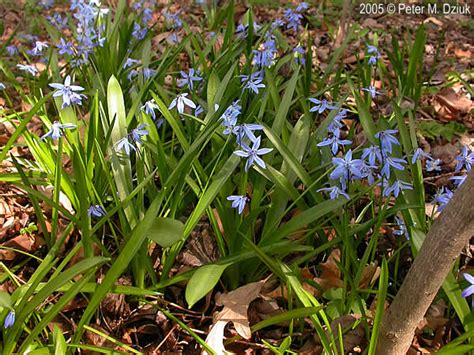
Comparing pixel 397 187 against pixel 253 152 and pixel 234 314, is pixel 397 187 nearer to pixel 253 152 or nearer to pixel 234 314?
pixel 253 152

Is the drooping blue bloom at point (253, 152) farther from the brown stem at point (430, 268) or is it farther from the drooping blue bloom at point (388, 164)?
the brown stem at point (430, 268)

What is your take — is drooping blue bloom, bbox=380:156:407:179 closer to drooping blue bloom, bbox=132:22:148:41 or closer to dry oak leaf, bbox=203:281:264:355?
dry oak leaf, bbox=203:281:264:355

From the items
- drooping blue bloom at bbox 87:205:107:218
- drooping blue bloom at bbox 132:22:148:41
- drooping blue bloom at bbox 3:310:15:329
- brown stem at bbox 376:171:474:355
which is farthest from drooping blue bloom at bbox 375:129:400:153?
drooping blue bloom at bbox 132:22:148:41

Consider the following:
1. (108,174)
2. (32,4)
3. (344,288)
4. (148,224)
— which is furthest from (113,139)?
(32,4)

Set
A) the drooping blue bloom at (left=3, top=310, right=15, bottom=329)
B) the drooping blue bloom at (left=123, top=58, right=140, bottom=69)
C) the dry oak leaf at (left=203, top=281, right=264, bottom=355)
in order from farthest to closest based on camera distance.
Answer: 1. the drooping blue bloom at (left=123, top=58, right=140, bottom=69)
2. the dry oak leaf at (left=203, top=281, right=264, bottom=355)
3. the drooping blue bloom at (left=3, top=310, right=15, bottom=329)

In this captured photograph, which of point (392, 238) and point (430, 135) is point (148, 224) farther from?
point (430, 135)

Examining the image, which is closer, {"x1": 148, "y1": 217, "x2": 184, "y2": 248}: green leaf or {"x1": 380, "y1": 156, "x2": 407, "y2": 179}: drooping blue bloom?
{"x1": 148, "y1": 217, "x2": 184, "y2": 248}: green leaf

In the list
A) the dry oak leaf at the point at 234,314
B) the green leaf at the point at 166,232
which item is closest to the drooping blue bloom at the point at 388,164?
the dry oak leaf at the point at 234,314

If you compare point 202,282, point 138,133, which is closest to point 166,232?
point 202,282
